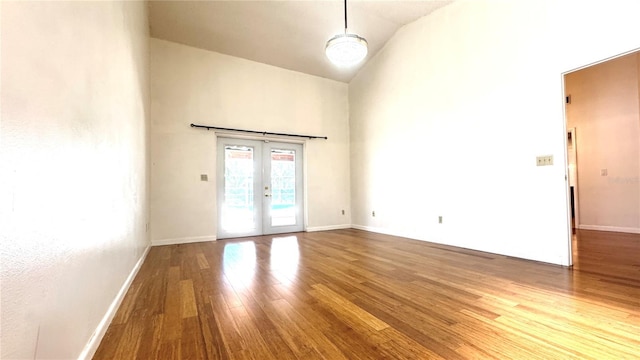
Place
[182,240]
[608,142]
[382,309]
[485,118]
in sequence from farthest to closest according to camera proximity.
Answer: [608,142], [182,240], [485,118], [382,309]

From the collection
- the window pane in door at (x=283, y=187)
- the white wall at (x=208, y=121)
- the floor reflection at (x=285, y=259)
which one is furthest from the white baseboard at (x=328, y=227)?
the floor reflection at (x=285, y=259)

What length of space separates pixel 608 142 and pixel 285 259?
6297 mm

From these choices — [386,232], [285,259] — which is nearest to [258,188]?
[285,259]

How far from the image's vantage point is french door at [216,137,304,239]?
5.21m

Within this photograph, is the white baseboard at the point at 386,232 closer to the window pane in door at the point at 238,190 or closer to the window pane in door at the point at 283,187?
the window pane in door at the point at 283,187

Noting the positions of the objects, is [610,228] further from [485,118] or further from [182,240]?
[182,240]

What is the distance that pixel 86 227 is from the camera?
1341 millimetres

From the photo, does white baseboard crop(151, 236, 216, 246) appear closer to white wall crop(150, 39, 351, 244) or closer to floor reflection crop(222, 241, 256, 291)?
white wall crop(150, 39, 351, 244)

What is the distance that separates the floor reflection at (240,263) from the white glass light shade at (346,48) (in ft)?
9.67

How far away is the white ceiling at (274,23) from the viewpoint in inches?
164

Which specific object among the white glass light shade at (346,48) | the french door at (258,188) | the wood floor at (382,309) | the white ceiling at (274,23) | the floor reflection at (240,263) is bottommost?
the floor reflection at (240,263)

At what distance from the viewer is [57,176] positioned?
104 centimetres

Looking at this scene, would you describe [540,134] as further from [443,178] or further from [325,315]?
[325,315]

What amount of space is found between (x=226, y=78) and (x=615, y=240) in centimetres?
710
